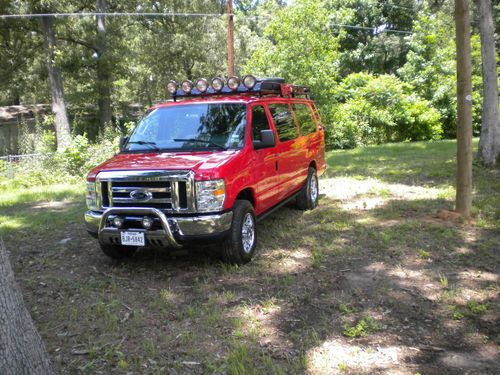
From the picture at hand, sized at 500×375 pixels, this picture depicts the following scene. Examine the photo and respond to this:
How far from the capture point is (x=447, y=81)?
21672 millimetres

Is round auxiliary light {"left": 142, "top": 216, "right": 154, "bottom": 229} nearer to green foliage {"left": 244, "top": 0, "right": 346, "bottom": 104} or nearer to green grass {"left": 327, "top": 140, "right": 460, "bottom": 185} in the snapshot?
green grass {"left": 327, "top": 140, "right": 460, "bottom": 185}

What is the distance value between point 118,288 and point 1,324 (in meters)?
2.30

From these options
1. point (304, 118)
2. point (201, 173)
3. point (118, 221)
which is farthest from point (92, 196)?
point (304, 118)

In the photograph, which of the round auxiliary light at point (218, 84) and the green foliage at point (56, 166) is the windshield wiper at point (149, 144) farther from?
the green foliage at point (56, 166)

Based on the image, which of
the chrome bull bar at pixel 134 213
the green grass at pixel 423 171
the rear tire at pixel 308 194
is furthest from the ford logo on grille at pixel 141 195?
the green grass at pixel 423 171

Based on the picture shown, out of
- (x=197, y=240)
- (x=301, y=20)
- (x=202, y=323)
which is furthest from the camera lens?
(x=301, y=20)

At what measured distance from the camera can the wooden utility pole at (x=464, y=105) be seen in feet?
21.2

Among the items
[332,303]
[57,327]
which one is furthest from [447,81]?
[57,327]

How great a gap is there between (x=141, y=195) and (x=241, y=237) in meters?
1.24

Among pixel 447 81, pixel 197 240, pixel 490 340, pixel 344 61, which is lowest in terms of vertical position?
pixel 490 340

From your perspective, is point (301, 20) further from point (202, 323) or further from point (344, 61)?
point (202, 323)

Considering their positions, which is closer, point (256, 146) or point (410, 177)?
point (256, 146)

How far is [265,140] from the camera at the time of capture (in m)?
5.70

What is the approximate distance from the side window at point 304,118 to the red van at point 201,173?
0.42 meters
